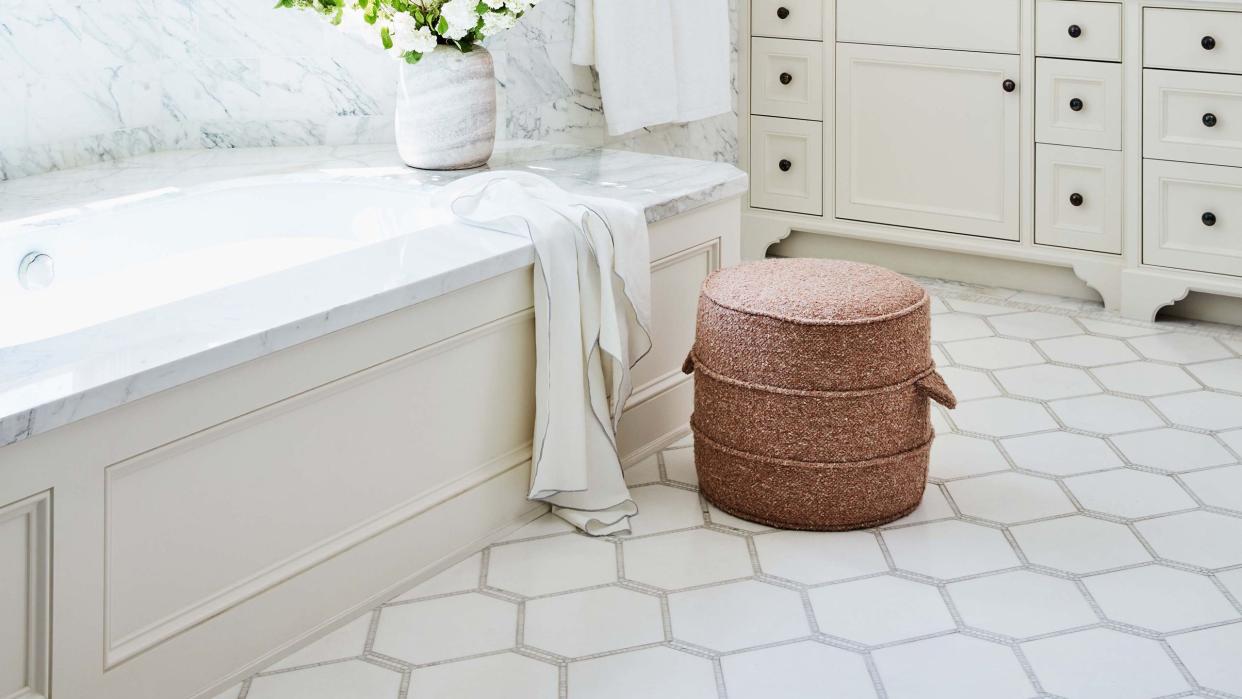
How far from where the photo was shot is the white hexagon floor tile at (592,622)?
1.98 meters

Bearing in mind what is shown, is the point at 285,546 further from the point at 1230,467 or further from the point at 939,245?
the point at 939,245

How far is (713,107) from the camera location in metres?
3.58

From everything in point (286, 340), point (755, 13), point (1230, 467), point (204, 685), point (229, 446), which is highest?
point (755, 13)

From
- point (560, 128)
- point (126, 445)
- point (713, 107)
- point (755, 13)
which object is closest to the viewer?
point (126, 445)

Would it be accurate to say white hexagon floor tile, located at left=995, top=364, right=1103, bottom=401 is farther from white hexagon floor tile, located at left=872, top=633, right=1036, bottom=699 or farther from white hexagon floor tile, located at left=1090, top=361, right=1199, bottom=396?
white hexagon floor tile, located at left=872, top=633, right=1036, bottom=699

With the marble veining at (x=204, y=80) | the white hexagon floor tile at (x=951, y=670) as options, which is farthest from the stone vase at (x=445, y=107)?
the white hexagon floor tile at (x=951, y=670)

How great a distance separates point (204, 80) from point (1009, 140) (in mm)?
1989

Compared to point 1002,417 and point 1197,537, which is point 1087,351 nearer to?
point 1002,417

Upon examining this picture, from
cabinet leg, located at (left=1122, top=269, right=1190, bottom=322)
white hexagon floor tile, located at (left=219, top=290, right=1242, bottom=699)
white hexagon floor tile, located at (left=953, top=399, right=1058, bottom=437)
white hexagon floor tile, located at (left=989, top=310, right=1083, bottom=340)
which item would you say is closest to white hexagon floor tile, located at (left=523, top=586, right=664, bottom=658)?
white hexagon floor tile, located at (left=219, top=290, right=1242, bottom=699)

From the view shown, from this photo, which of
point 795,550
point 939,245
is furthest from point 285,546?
point 939,245

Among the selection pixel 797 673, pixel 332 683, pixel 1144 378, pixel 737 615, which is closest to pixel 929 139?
pixel 1144 378

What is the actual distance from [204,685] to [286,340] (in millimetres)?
473

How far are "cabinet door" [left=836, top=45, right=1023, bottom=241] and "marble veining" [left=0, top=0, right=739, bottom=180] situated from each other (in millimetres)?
912

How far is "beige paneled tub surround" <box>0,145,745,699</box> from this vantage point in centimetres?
161
